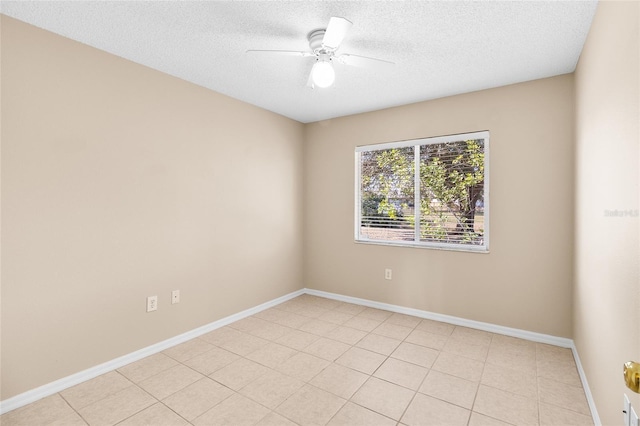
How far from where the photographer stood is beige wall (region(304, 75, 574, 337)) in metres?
2.82

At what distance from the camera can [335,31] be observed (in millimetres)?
1845

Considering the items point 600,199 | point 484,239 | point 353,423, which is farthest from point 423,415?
point 484,239

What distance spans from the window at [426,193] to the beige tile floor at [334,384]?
42.2 inches

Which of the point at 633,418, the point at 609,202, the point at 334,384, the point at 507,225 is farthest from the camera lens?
the point at 507,225

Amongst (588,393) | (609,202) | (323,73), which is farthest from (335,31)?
(588,393)

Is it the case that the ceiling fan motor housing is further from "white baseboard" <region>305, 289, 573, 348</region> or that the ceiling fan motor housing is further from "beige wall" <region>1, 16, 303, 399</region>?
"white baseboard" <region>305, 289, 573, 348</region>

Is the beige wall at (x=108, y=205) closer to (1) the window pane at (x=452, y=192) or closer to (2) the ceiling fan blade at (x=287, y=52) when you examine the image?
(2) the ceiling fan blade at (x=287, y=52)

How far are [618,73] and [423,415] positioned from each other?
2.10 m

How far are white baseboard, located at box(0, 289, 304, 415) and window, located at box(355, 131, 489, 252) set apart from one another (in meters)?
2.04

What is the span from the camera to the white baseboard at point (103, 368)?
1.99 meters

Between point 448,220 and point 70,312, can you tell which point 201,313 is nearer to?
point 70,312

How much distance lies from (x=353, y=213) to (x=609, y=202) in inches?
108

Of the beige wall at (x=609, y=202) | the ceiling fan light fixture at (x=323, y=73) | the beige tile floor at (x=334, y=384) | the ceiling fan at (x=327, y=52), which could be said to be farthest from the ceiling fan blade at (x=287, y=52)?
the beige tile floor at (x=334, y=384)

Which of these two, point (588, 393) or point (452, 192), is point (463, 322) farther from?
point (452, 192)
